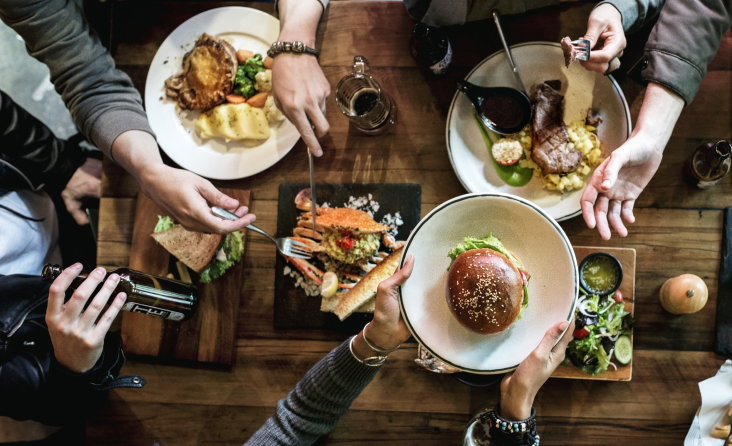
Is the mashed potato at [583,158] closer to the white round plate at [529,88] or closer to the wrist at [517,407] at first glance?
the white round plate at [529,88]

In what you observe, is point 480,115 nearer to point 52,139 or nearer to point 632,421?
point 632,421

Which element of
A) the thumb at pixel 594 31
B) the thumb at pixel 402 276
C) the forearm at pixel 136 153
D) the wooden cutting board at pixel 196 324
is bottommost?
the wooden cutting board at pixel 196 324

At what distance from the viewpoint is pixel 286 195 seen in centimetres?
194

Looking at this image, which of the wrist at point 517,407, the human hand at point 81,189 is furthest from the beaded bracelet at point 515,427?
the human hand at point 81,189

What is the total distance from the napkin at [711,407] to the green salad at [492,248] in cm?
82

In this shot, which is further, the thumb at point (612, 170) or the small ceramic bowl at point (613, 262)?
the small ceramic bowl at point (613, 262)

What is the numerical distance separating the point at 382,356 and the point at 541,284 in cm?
62

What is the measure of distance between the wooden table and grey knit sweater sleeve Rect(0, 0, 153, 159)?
216 mm

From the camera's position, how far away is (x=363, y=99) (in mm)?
1820

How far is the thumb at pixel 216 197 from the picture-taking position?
168 centimetres

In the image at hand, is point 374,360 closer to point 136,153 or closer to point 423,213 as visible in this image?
point 423,213

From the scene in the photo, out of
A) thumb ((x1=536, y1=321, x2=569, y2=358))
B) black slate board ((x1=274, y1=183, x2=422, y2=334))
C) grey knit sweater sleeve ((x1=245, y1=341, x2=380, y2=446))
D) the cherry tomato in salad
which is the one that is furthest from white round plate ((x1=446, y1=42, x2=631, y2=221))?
grey knit sweater sleeve ((x1=245, y1=341, x2=380, y2=446))

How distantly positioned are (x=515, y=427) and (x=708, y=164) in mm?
1238

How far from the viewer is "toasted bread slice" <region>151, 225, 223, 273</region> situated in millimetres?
1834
